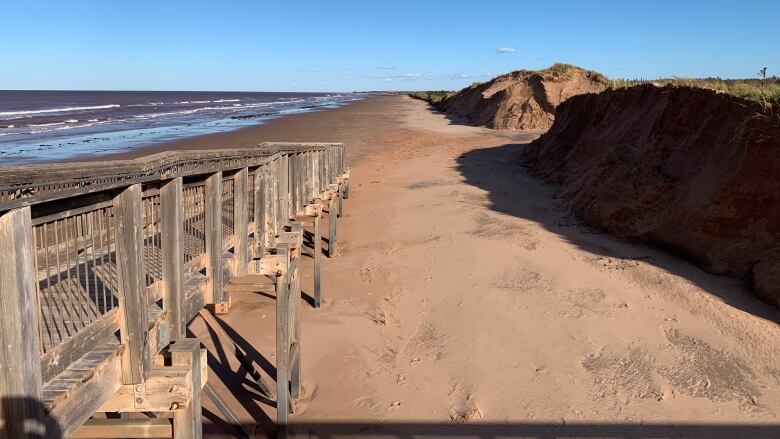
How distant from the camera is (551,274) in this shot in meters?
9.42

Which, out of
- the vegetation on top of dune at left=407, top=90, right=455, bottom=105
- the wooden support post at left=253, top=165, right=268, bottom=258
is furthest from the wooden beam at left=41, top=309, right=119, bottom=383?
the vegetation on top of dune at left=407, top=90, right=455, bottom=105

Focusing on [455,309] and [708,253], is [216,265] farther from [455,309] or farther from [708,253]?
[708,253]

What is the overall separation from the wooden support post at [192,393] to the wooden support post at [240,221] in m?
2.03

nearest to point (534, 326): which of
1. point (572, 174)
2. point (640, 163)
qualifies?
point (640, 163)

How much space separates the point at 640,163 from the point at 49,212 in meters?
11.3

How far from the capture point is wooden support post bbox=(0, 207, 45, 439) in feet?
7.33

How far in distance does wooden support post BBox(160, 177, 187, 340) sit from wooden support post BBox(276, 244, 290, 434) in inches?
90.7

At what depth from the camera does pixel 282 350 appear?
19.9ft

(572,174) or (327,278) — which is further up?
(572,174)

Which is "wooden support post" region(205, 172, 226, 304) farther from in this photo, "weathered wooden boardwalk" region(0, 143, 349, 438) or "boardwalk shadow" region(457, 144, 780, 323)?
"boardwalk shadow" region(457, 144, 780, 323)

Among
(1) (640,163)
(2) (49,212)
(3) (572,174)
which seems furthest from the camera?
(3) (572,174)

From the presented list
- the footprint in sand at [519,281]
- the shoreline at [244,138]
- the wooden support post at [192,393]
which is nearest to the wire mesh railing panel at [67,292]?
the wooden support post at [192,393]

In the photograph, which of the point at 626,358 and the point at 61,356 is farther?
the point at 626,358

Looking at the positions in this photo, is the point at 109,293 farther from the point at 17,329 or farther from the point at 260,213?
the point at 260,213
